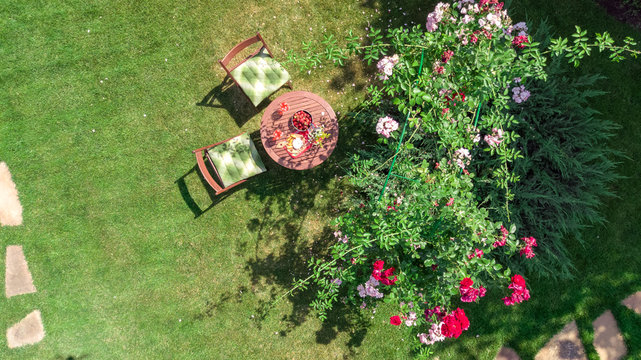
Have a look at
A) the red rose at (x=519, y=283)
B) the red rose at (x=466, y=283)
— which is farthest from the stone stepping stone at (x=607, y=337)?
the red rose at (x=466, y=283)

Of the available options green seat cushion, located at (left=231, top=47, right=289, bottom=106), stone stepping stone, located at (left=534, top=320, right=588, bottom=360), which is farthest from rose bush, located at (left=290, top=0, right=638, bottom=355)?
stone stepping stone, located at (left=534, top=320, right=588, bottom=360)

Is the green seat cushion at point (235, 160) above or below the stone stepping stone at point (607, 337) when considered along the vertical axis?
above

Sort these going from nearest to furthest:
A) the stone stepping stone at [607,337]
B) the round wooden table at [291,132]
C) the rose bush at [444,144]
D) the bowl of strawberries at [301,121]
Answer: the rose bush at [444,144] → the bowl of strawberries at [301,121] → the round wooden table at [291,132] → the stone stepping stone at [607,337]

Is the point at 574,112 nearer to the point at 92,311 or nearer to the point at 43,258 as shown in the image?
the point at 92,311

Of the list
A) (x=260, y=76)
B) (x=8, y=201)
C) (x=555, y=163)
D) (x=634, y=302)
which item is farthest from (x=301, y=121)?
(x=634, y=302)

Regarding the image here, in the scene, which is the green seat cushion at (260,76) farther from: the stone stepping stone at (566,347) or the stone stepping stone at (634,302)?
the stone stepping stone at (634,302)

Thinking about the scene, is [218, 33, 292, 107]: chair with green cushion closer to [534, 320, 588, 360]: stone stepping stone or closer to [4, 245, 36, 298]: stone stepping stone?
[4, 245, 36, 298]: stone stepping stone
